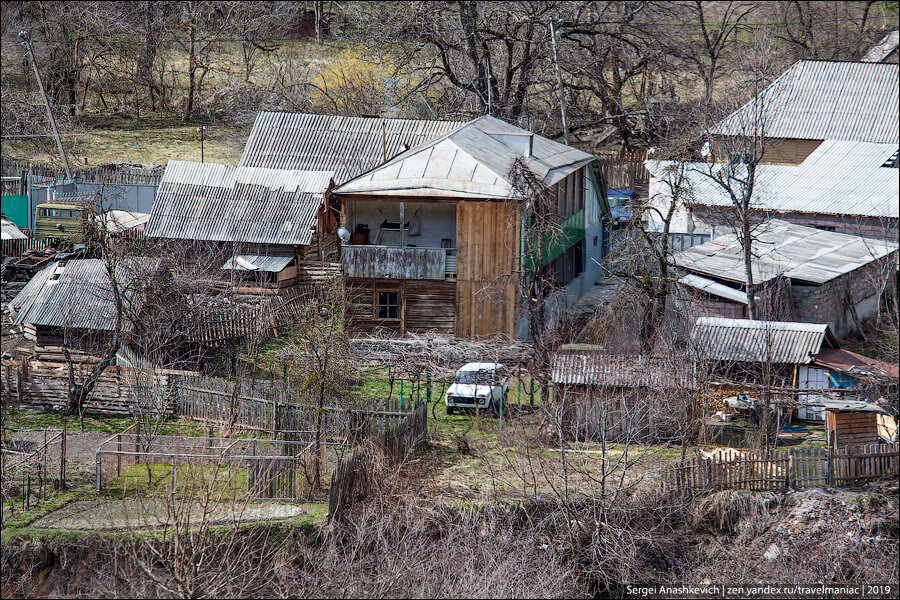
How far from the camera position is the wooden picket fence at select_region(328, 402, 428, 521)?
17781 millimetres

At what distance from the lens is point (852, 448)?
64.0 feet

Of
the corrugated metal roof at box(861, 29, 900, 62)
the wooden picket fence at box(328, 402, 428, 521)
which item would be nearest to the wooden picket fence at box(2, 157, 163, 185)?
the wooden picket fence at box(328, 402, 428, 521)

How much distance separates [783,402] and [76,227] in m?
22.4

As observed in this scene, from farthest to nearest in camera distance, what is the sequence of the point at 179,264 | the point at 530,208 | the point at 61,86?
1. the point at 61,86
2. the point at 179,264
3. the point at 530,208


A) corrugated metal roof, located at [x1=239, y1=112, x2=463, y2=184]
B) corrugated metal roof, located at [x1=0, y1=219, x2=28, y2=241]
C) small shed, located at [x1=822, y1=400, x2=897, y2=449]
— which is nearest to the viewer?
small shed, located at [x1=822, y1=400, x2=897, y2=449]

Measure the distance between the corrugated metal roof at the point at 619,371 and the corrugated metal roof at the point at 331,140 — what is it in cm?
1487

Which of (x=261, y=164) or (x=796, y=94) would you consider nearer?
(x=261, y=164)

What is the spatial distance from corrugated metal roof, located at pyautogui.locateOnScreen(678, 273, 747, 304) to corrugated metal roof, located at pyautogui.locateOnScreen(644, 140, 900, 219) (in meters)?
4.31

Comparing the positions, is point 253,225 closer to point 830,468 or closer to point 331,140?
point 331,140

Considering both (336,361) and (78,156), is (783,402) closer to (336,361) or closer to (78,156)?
(336,361)

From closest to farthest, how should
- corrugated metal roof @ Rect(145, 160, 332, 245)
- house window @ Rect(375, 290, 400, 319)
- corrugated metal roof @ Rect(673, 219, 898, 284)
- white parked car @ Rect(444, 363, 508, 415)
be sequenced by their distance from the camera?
white parked car @ Rect(444, 363, 508, 415) < corrugated metal roof @ Rect(673, 219, 898, 284) < house window @ Rect(375, 290, 400, 319) < corrugated metal roof @ Rect(145, 160, 332, 245)

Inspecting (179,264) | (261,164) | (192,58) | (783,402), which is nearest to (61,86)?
(192,58)

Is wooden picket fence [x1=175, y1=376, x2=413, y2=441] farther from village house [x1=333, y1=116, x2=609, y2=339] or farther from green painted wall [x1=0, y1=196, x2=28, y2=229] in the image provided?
green painted wall [x1=0, y1=196, x2=28, y2=229]

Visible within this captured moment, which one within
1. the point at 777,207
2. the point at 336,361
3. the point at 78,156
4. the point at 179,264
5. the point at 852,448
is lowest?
the point at 852,448
